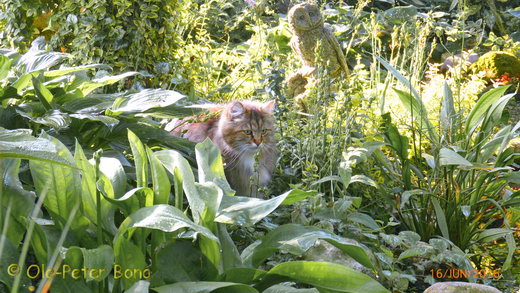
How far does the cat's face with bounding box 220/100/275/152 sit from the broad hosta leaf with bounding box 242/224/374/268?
1.27 metres

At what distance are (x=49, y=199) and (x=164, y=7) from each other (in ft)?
10.3

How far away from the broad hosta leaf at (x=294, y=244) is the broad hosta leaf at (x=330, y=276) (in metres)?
0.10

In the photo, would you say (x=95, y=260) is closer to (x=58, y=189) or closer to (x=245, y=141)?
(x=58, y=189)

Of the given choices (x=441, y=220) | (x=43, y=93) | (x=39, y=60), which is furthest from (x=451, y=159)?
(x=39, y=60)

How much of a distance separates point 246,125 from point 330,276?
1646 mm

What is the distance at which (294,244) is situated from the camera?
110 inches

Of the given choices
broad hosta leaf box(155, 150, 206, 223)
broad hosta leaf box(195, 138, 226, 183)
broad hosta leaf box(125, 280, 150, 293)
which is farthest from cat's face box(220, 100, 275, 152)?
broad hosta leaf box(125, 280, 150, 293)

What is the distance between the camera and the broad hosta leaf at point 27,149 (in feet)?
7.75

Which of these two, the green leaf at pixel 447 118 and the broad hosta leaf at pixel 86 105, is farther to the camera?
the green leaf at pixel 447 118

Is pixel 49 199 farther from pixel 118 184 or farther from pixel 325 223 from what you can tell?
pixel 325 223

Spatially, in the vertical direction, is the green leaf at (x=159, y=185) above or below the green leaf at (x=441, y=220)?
above

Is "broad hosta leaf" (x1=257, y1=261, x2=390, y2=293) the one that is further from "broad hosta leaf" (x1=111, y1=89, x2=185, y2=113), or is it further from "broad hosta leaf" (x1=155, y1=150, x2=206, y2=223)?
"broad hosta leaf" (x1=111, y1=89, x2=185, y2=113)

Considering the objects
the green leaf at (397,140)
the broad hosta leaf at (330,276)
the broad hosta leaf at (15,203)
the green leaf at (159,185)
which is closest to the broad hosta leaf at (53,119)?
the broad hosta leaf at (15,203)

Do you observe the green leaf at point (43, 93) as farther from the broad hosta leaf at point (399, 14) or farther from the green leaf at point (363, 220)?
the broad hosta leaf at point (399, 14)
